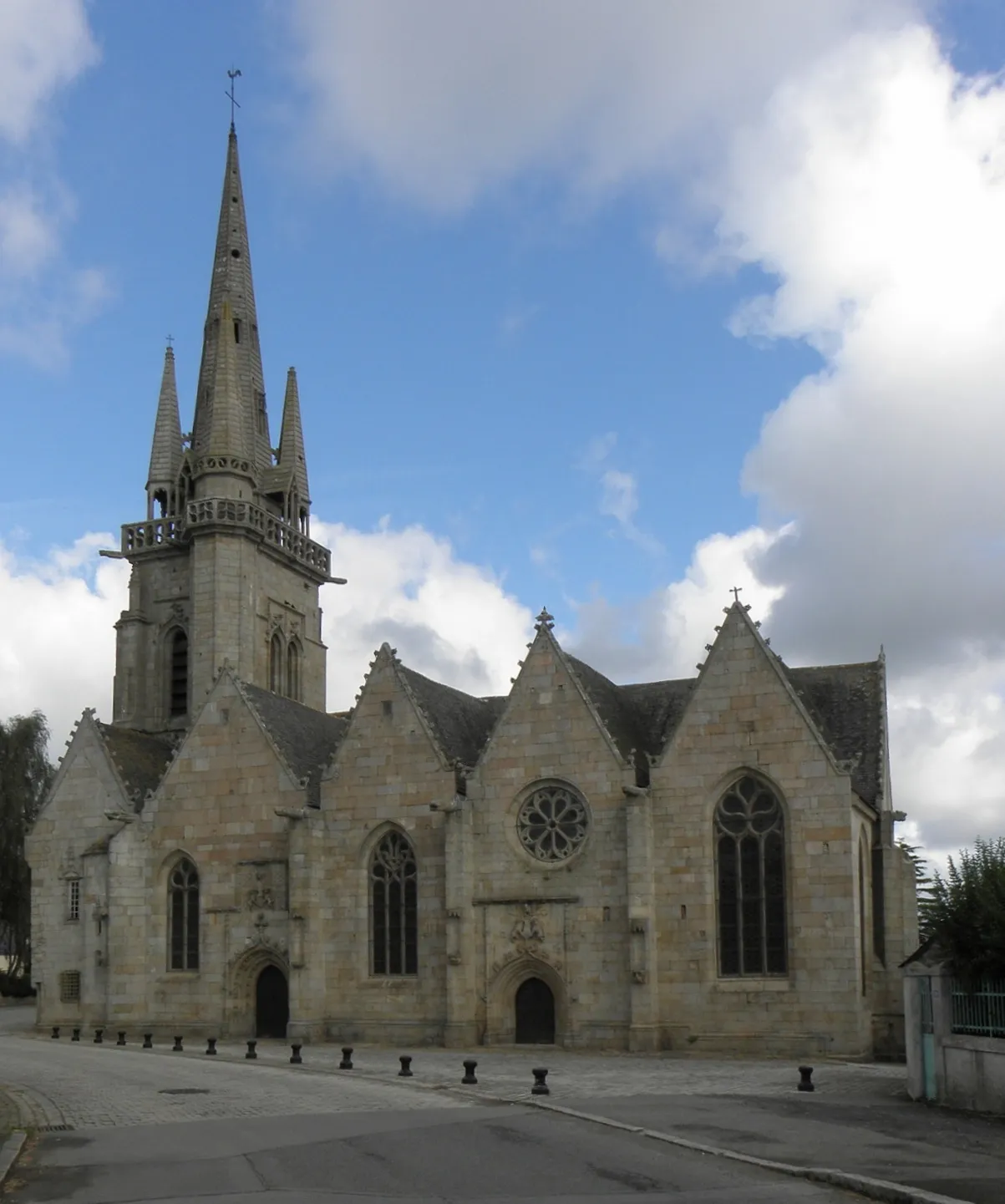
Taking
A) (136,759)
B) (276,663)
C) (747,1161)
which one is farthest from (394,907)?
(276,663)

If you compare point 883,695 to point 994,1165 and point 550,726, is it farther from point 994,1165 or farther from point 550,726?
point 994,1165

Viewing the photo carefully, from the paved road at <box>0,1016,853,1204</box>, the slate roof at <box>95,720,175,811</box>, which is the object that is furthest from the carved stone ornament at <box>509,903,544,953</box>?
the slate roof at <box>95,720,175,811</box>

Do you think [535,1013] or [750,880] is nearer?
[750,880]

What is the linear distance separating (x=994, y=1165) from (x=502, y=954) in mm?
21371

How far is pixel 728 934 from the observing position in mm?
35094

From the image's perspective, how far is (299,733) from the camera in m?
44.9

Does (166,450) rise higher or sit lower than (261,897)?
higher

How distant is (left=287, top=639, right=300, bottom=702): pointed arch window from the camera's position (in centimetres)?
6338

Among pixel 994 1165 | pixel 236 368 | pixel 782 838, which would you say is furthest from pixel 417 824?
pixel 236 368

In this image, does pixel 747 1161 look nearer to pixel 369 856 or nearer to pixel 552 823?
pixel 552 823

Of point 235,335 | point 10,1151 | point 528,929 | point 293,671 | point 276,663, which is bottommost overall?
point 10,1151

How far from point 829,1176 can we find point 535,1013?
877 inches

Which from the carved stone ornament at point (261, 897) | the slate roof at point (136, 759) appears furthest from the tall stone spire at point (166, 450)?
the carved stone ornament at point (261, 897)

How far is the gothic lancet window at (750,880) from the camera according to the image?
34.6 m
